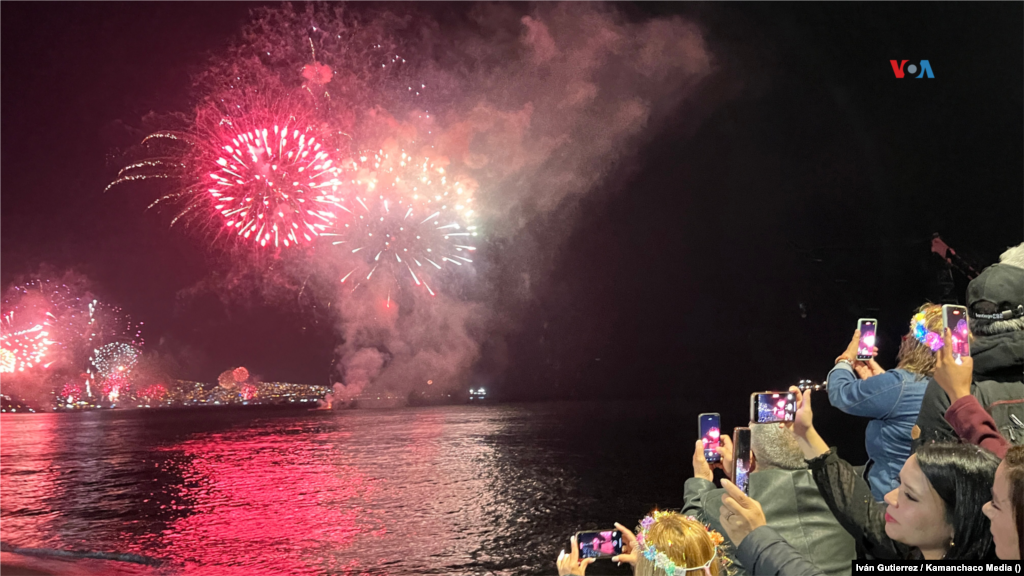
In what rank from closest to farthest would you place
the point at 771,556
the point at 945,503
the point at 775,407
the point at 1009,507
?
the point at 1009,507
the point at 945,503
the point at 771,556
the point at 775,407

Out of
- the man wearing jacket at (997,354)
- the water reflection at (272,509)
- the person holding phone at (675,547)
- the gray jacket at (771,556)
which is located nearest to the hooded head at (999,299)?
the man wearing jacket at (997,354)

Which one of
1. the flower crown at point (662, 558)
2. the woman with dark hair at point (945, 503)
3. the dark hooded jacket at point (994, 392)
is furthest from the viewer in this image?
the dark hooded jacket at point (994, 392)

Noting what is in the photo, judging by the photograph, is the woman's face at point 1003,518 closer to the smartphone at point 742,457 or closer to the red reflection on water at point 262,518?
the smartphone at point 742,457

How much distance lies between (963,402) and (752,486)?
110 cm

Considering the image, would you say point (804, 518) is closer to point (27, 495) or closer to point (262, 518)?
point (262, 518)

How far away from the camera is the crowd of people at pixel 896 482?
2.59 m

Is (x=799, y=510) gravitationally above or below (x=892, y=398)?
below

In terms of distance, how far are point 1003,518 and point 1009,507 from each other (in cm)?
5

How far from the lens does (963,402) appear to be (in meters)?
3.09

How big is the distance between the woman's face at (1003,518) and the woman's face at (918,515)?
26 centimetres

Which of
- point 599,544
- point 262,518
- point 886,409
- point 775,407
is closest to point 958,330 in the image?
point 775,407

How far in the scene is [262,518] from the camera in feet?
73.7

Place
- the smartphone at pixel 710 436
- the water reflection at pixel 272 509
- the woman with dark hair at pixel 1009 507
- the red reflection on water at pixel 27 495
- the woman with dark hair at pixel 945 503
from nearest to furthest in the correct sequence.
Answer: the woman with dark hair at pixel 1009 507, the woman with dark hair at pixel 945 503, the smartphone at pixel 710 436, the water reflection at pixel 272 509, the red reflection on water at pixel 27 495

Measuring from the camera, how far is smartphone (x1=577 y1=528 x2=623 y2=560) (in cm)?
383
